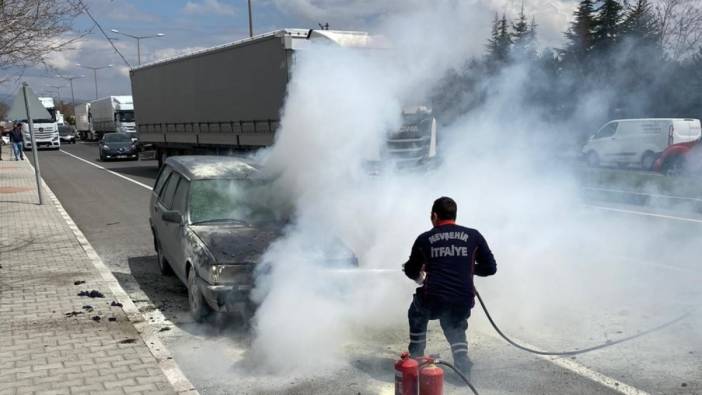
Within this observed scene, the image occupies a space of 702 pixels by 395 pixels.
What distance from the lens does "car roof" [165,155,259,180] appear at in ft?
22.7

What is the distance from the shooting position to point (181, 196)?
22.4 feet

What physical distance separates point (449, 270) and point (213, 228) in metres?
3.02

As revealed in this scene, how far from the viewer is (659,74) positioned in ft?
28.2

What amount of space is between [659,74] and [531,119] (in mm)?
2055

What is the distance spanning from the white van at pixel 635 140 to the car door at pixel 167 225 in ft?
38.4

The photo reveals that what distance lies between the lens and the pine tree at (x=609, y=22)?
8.10 metres

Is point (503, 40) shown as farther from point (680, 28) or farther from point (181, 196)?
point (181, 196)

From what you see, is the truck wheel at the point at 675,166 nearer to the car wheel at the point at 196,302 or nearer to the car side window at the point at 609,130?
the car side window at the point at 609,130

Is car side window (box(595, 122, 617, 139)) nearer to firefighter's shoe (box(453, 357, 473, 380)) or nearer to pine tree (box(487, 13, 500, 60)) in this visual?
pine tree (box(487, 13, 500, 60))

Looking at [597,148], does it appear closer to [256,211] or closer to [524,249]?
[524,249]

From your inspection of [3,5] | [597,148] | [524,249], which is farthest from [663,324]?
[597,148]

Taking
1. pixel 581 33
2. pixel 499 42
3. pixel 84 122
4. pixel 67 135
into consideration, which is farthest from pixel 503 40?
pixel 84 122

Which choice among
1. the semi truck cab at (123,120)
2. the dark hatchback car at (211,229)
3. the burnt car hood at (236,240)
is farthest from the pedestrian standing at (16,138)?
the burnt car hood at (236,240)

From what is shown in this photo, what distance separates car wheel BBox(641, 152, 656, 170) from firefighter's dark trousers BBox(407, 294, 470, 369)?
597 inches
